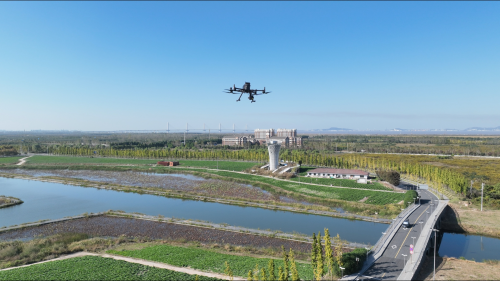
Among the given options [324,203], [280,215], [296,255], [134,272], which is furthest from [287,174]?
[134,272]

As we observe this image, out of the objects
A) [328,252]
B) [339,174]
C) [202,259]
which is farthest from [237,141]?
[328,252]

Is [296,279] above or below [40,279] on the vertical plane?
above

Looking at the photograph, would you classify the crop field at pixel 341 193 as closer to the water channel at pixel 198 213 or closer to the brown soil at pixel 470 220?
the brown soil at pixel 470 220

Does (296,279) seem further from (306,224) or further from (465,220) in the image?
(465,220)

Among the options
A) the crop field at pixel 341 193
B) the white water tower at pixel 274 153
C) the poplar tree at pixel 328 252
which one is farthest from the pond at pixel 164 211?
the white water tower at pixel 274 153

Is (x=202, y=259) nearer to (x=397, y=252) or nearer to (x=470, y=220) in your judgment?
(x=397, y=252)

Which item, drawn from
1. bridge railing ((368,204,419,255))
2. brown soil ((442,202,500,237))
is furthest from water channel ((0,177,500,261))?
bridge railing ((368,204,419,255))

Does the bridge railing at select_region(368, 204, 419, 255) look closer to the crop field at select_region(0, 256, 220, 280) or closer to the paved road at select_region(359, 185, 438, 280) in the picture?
the paved road at select_region(359, 185, 438, 280)
